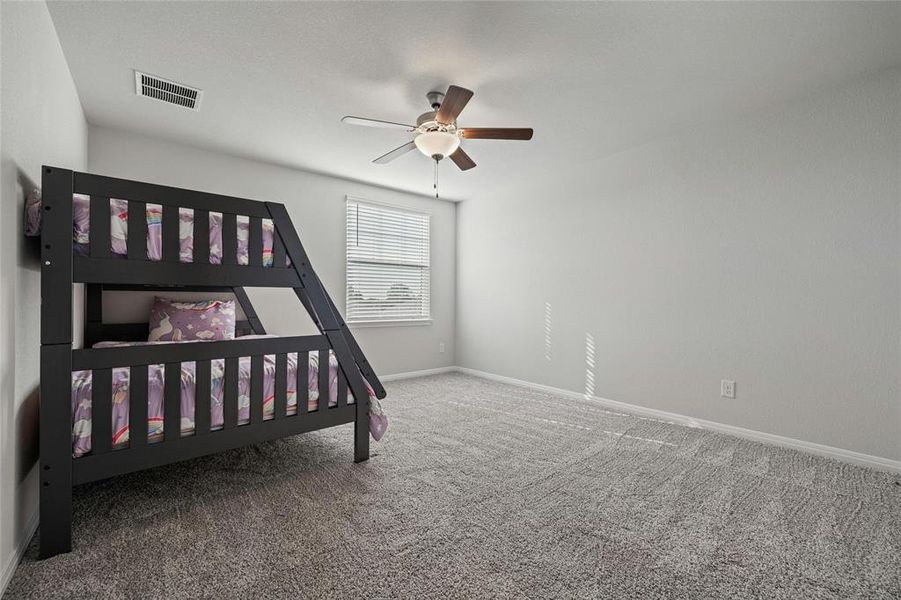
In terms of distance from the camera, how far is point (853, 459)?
2.42 m

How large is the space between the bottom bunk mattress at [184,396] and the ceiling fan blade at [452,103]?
4.82ft

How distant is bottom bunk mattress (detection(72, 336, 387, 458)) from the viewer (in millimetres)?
1634

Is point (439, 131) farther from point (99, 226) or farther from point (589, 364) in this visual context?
point (589, 364)

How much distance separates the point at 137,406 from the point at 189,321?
5.01ft

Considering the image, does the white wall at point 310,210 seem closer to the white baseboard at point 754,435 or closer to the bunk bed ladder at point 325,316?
the white baseboard at point 754,435

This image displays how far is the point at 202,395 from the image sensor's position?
1.89 metres

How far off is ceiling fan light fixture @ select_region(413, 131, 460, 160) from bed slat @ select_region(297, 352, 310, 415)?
56.7 inches

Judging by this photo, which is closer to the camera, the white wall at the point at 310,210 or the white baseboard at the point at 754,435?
the white baseboard at the point at 754,435

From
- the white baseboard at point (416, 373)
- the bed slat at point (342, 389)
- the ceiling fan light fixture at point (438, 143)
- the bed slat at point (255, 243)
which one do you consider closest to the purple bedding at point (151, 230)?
the bed slat at point (255, 243)

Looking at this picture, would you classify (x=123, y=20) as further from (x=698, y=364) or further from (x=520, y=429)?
(x=698, y=364)

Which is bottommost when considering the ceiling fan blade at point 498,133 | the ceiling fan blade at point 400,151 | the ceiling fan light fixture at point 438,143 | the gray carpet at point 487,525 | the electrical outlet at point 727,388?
the gray carpet at point 487,525

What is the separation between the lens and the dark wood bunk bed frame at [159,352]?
1.55 meters

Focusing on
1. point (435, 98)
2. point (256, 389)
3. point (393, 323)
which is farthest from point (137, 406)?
point (393, 323)

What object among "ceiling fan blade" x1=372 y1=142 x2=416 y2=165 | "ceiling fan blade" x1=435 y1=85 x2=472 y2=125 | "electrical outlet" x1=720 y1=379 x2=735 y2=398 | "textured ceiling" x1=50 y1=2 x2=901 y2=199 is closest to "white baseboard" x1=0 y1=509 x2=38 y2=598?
"textured ceiling" x1=50 y1=2 x2=901 y2=199
